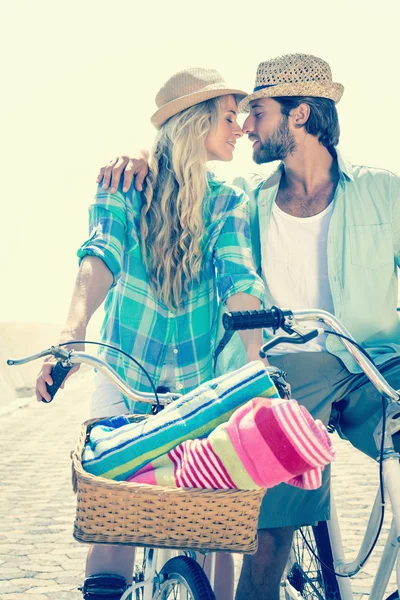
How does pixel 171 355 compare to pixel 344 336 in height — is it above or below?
below

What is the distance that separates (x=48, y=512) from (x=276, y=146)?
4.82 meters

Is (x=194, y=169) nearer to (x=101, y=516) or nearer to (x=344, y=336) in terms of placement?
(x=344, y=336)

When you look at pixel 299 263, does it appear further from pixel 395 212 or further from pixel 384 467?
pixel 384 467

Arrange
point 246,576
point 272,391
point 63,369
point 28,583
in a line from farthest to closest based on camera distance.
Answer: point 28,583
point 246,576
point 63,369
point 272,391

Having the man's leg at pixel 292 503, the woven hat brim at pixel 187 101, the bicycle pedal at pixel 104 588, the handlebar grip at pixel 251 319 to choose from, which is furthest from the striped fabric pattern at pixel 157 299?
the handlebar grip at pixel 251 319

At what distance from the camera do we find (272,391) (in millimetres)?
2236

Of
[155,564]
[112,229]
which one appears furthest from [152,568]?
[112,229]

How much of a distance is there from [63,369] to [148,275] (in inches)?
35.9

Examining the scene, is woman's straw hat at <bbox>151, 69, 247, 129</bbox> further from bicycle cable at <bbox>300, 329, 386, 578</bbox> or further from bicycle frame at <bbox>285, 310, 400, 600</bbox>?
bicycle frame at <bbox>285, 310, 400, 600</bbox>

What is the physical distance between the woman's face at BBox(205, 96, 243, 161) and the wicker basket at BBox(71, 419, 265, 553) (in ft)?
6.05

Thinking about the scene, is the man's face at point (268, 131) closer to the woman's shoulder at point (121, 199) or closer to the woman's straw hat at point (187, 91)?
the woman's straw hat at point (187, 91)

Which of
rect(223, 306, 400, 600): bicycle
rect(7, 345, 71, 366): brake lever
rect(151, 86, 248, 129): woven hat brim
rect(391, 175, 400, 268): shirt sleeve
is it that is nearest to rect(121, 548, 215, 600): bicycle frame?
rect(223, 306, 400, 600): bicycle

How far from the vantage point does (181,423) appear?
228cm

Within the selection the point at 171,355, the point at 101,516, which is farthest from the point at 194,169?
the point at 101,516
